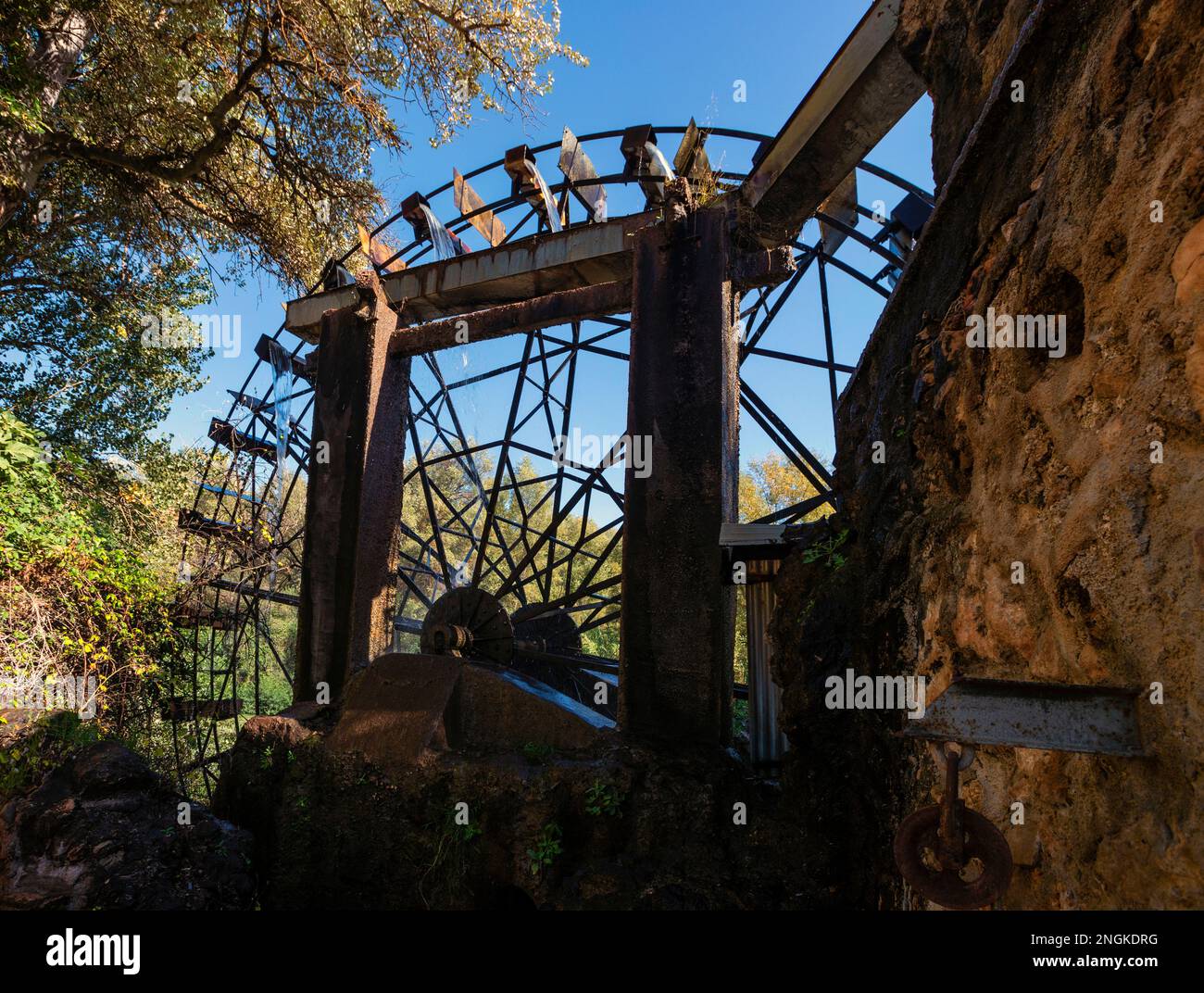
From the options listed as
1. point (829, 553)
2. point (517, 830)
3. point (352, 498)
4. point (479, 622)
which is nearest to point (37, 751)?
point (352, 498)

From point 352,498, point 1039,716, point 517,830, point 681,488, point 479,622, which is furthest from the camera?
point 352,498

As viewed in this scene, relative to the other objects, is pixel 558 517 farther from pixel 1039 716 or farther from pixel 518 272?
pixel 1039 716

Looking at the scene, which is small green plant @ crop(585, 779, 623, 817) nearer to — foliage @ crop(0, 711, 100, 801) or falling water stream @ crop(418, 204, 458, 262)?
foliage @ crop(0, 711, 100, 801)

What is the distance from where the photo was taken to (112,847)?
16.4ft

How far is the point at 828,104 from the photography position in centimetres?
527

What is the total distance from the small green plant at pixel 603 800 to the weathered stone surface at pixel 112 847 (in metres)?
2.78

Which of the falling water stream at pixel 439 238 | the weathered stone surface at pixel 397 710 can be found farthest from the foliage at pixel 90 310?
the weathered stone surface at pixel 397 710

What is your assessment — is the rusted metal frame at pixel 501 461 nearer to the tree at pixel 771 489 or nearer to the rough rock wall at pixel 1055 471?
the rough rock wall at pixel 1055 471

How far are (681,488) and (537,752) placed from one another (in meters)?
2.57

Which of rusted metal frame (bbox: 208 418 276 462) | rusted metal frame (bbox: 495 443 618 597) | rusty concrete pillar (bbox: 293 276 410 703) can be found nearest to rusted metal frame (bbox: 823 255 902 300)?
rusted metal frame (bbox: 495 443 618 597)

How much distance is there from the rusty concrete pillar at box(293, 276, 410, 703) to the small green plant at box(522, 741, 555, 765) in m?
3.11

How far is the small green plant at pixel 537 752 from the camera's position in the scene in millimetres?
5328

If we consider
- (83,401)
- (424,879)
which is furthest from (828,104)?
(83,401)

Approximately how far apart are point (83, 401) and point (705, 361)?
36.0 ft
